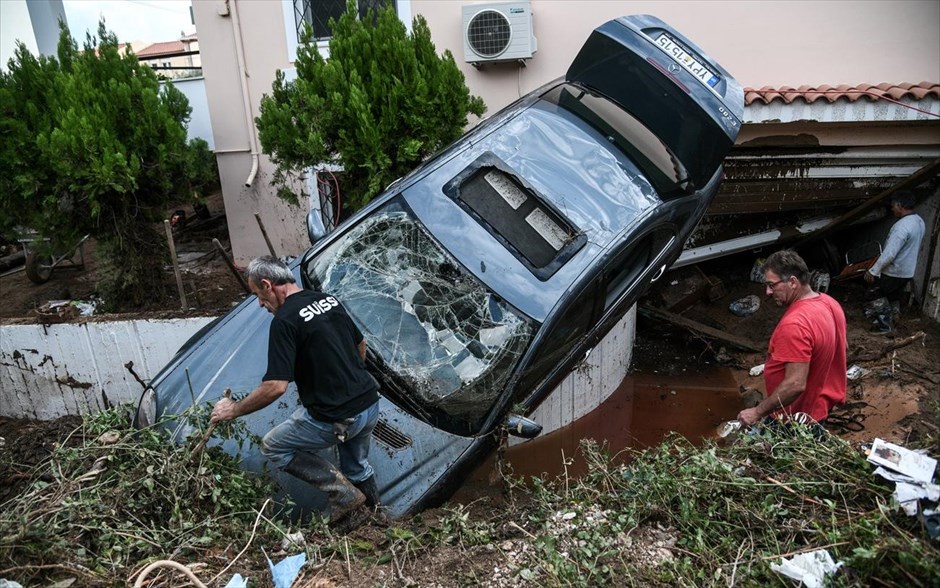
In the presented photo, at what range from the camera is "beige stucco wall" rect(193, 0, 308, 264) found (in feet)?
24.4

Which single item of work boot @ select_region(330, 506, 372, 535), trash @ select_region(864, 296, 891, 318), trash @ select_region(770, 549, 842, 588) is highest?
trash @ select_region(770, 549, 842, 588)

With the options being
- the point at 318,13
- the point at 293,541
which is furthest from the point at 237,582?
the point at 318,13

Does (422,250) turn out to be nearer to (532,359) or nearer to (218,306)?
(532,359)

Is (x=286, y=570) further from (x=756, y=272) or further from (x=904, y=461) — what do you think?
(x=756, y=272)

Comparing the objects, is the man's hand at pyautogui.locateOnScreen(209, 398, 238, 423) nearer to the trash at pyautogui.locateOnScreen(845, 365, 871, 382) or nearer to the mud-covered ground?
the mud-covered ground

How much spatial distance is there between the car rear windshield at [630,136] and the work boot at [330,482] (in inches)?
102

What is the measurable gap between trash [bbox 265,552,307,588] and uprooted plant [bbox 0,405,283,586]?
0.73ft

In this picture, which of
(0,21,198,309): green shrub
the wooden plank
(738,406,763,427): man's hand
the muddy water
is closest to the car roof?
(738,406,763,427): man's hand

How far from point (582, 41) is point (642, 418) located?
4.11 m

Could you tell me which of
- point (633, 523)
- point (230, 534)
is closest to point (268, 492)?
point (230, 534)

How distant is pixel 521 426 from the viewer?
11.1 ft

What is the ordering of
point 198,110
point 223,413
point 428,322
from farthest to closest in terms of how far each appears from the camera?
point 198,110, point 428,322, point 223,413

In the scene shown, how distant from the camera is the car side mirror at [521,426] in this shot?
337 cm

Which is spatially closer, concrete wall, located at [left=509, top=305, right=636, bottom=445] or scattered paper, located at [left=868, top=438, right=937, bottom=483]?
scattered paper, located at [left=868, top=438, right=937, bottom=483]
